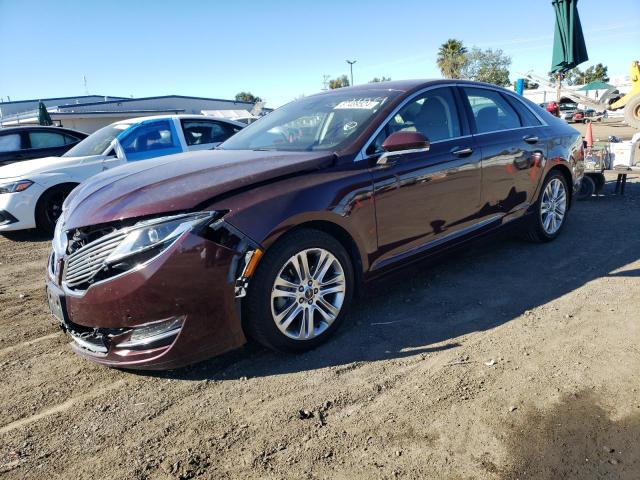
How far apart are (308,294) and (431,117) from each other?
6.26ft

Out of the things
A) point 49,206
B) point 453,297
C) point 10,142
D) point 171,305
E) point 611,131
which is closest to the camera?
point 171,305

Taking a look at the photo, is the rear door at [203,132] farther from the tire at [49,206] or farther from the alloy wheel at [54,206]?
the alloy wheel at [54,206]

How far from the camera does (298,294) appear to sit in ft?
9.46

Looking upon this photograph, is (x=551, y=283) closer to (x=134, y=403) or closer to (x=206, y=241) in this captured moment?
(x=206, y=241)

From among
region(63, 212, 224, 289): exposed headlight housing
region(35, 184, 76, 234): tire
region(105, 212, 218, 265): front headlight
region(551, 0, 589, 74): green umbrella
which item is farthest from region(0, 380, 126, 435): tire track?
region(551, 0, 589, 74): green umbrella

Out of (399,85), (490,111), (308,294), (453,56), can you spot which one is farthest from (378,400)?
(453,56)

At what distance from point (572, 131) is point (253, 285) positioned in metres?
4.31

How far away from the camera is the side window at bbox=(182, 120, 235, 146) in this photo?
7.21 meters

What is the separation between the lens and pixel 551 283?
4.01 m

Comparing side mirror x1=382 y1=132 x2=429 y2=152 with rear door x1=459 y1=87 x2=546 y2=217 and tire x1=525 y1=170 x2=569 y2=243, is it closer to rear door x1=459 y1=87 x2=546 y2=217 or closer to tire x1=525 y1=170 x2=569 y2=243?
rear door x1=459 y1=87 x2=546 y2=217

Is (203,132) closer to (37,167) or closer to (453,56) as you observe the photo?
(37,167)

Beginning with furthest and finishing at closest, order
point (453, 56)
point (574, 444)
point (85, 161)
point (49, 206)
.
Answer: point (453, 56) → point (85, 161) → point (49, 206) → point (574, 444)

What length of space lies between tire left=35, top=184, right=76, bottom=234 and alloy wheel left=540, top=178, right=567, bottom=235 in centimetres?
611

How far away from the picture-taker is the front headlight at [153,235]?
8.05ft
